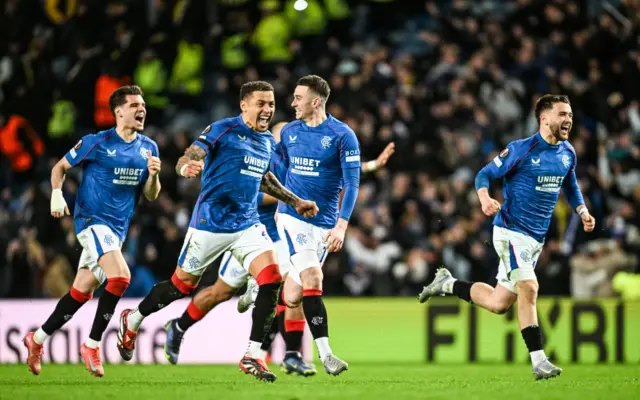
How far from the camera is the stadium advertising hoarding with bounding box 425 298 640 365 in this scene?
45.2 feet

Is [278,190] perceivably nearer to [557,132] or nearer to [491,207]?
[491,207]

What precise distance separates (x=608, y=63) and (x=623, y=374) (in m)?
8.46

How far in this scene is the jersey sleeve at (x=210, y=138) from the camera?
954cm

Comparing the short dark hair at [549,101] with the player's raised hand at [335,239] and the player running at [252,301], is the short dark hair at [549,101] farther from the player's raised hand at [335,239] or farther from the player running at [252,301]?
the player's raised hand at [335,239]

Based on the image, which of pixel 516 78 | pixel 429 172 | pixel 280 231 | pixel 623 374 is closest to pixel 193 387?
pixel 280 231

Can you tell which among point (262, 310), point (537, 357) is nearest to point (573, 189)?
point (537, 357)

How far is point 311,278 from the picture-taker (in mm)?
10133

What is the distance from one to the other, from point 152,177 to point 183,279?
1.01m

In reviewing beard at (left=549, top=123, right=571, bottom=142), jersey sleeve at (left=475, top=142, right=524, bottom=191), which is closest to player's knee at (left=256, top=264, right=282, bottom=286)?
jersey sleeve at (left=475, top=142, right=524, bottom=191)

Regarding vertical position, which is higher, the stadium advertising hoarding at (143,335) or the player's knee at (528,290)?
the player's knee at (528,290)

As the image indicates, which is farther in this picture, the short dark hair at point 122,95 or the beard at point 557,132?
the short dark hair at point 122,95

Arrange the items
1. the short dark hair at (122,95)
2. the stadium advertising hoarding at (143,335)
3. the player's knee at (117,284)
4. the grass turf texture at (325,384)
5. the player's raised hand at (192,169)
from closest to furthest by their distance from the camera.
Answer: the grass turf texture at (325,384) → the player's raised hand at (192,169) → the player's knee at (117,284) → the short dark hair at (122,95) → the stadium advertising hoarding at (143,335)

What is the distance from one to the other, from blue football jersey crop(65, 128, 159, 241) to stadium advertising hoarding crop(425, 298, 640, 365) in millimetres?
4948

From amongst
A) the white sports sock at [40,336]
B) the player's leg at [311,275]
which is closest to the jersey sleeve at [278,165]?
the player's leg at [311,275]
